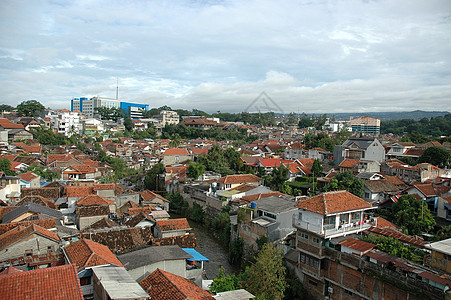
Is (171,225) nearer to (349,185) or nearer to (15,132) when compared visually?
(349,185)

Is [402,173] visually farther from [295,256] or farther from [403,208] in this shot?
[295,256]

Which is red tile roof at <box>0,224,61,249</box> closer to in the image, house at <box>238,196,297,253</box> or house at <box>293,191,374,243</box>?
house at <box>238,196,297,253</box>

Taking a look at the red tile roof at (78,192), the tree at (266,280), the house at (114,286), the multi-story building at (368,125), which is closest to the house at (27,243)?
the house at (114,286)

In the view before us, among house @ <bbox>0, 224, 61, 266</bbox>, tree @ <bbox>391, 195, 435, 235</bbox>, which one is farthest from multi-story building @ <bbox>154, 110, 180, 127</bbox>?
house @ <bbox>0, 224, 61, 266</bbox>

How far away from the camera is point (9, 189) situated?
2153 centimetres

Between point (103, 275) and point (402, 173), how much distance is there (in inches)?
1001

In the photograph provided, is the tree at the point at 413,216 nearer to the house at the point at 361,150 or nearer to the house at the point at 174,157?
the house at the point at 361,150

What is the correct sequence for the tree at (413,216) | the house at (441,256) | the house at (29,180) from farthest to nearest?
the house at (29,180) < the tree at (413,216) < the house at (441,256)

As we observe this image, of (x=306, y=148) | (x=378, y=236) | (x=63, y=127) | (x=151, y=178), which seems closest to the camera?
(x=378, y=236)

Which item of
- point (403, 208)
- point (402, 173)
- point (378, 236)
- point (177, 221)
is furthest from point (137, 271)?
point (402, 173)

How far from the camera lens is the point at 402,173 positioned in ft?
86.1

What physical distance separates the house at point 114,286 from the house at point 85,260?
10.7 inches

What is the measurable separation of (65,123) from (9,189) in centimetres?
3471

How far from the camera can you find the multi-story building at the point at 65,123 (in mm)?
52438
